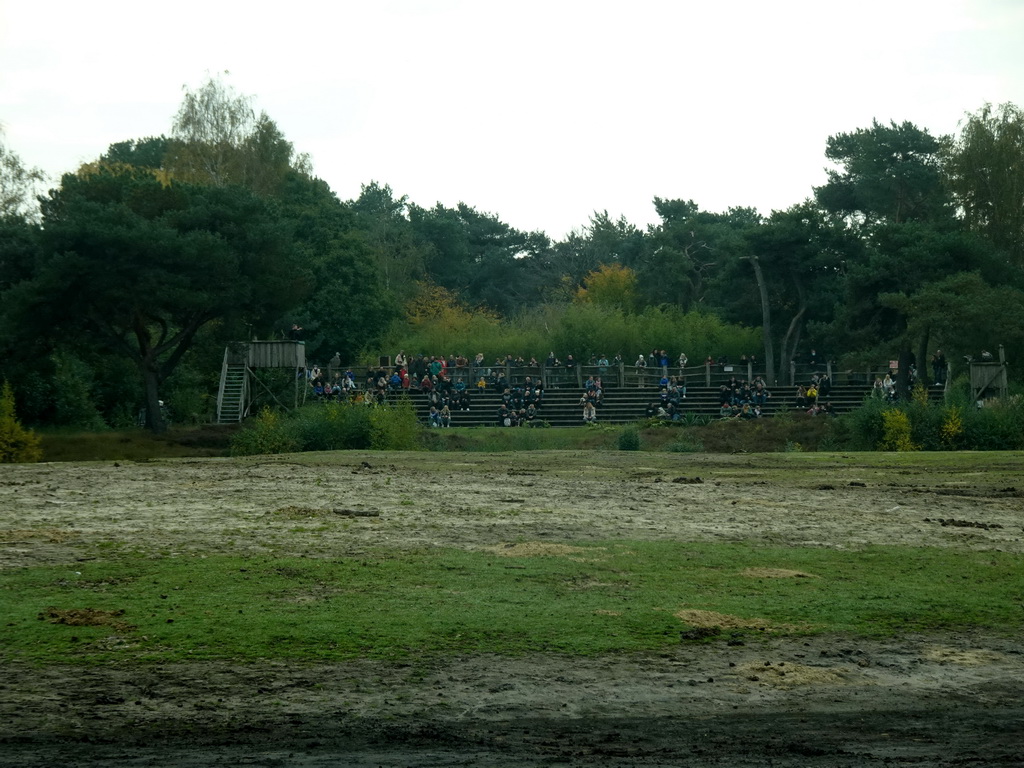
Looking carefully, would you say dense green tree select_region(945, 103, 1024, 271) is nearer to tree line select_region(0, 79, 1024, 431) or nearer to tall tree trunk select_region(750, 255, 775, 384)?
tree line select_region(0, 79, 1024, 431)

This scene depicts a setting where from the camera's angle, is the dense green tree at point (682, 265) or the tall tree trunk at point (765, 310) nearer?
the tall tree trunk at point (765, 310)

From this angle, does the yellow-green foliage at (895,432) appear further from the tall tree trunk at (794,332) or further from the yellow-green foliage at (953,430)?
the tall tree trunk at (794,332)

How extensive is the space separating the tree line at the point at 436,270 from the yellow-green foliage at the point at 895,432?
12.6 metres

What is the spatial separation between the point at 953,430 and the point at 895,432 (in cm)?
186

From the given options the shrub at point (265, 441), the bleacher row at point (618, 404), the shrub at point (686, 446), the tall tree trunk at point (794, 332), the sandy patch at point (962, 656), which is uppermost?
the tall tree trunk at point (794, 332)

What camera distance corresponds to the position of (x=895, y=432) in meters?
44.4

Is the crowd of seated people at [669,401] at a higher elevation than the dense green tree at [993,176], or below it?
below

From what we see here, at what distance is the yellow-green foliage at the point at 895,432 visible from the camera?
144ft

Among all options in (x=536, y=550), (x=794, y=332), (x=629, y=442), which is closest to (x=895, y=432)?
(x=629, y=442)

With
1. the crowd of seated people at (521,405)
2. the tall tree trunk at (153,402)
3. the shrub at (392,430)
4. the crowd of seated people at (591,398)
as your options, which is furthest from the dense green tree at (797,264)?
the tall tree trunk at (153,402)

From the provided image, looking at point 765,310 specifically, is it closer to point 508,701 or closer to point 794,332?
point 794,332

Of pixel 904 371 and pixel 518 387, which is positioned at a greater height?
pixel 904 371

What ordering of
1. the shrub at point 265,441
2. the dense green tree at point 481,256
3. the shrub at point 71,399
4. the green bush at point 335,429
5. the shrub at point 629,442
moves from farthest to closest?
1. the dense green tree at point 481,256
2. the shrub at point 71,399
3. the shrub at point 629,442
4. the green bush at point 335,429
5. the shrub at point 265,441

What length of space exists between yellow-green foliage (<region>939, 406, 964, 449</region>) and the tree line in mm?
11682
